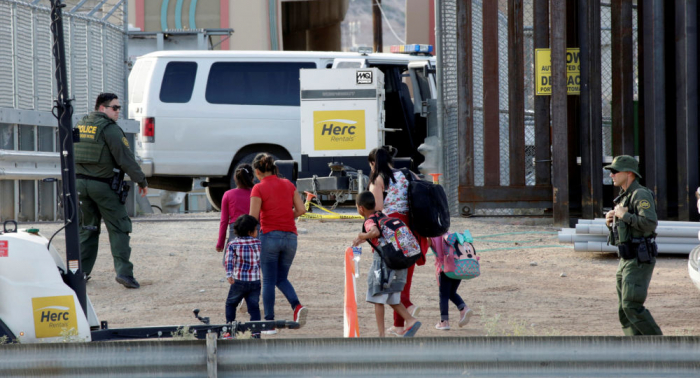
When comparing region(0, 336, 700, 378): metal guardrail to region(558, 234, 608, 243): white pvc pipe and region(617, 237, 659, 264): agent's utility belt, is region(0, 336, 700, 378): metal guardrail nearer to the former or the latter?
region(617, 237, 659, 264): agent's utility belt

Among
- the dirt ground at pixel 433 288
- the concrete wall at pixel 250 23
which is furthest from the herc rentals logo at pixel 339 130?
the concrete wall at pixel 250 23

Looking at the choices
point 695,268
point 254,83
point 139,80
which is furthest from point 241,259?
point 139,80

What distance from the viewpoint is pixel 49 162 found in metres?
13.8

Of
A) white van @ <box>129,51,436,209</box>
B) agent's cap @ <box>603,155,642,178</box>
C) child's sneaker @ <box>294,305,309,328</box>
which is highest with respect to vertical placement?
white van @ <box>129,51,436,209</box>

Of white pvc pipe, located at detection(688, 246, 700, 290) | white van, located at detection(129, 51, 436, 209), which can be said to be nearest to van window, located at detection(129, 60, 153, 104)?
white van, located at detection(129, 51, 436, 209)

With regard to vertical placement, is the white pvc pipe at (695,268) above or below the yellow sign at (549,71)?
below

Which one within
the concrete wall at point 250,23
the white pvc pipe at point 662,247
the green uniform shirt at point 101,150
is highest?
the concrete wall at point 250,23

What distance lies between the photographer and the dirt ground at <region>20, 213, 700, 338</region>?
7.32 m

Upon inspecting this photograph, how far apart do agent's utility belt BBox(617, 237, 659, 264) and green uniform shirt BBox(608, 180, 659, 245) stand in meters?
0.04

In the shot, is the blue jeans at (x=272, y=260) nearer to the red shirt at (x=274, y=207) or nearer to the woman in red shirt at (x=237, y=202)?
the red shirt at (x=274, y=207)

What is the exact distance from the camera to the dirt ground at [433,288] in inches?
288

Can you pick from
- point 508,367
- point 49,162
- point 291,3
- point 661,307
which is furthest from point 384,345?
point 291,3

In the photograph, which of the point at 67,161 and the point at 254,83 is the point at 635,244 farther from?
the point at 254,83

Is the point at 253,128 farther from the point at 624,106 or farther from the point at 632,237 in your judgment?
the point at 632,237
